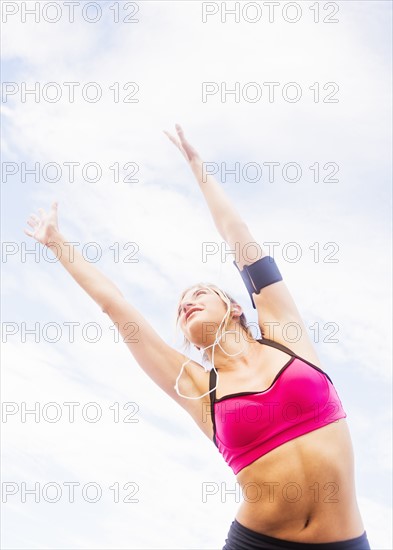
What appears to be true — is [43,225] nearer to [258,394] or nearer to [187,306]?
[187,306]

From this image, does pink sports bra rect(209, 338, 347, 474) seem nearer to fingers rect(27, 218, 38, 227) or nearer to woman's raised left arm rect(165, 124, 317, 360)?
woman's raised left arm rect(165, 124, 317, 360)

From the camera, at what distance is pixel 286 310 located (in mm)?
4465

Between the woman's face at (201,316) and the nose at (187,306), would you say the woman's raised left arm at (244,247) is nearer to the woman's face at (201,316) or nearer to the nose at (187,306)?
the woman's face at (201,316)

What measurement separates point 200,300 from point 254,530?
1714 millimetres

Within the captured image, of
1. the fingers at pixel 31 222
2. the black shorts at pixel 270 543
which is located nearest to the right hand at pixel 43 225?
the fingers at pixel 31 222

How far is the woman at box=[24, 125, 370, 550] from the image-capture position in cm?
368

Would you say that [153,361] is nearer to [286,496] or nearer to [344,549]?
[286,496]

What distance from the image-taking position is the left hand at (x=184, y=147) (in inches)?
202

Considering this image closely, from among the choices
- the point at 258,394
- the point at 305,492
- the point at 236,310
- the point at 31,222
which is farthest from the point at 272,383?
the point at 31,222

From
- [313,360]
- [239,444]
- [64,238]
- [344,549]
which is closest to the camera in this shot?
[344,549]

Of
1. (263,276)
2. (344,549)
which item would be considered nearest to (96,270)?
(263,276)

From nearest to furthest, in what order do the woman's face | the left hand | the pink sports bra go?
the pink sports bra → the woman's face → the left hand

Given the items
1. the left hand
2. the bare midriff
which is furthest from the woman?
→ the left hand

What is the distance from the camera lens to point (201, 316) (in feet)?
15.1
